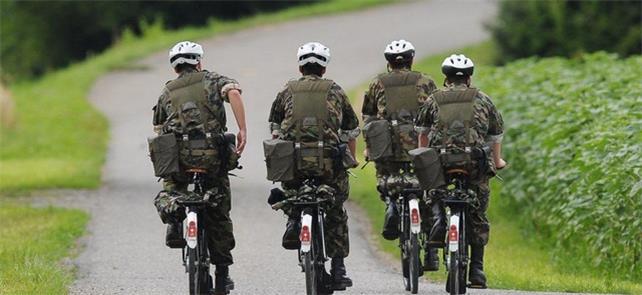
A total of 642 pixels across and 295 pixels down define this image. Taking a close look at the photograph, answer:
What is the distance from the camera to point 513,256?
57.2 feet

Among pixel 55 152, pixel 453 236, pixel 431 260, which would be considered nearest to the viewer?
pixel 453 236

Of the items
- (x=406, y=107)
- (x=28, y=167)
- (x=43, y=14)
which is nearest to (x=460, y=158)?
(x=406, y=107)

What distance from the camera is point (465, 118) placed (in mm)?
12719

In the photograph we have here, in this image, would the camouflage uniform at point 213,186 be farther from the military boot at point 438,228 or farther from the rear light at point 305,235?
the military boot at point 438,228

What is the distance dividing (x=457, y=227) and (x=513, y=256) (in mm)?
5041

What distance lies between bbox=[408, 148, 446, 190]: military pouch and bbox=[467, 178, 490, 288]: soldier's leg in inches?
14.2

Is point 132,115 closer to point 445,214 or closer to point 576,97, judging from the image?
point 576,97

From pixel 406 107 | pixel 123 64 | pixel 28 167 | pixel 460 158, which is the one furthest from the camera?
pixel 123 64

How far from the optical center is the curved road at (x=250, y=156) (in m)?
15.1

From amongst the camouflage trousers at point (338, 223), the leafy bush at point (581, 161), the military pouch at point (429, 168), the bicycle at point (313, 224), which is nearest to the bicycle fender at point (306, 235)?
the bicycle at point (313, 224)

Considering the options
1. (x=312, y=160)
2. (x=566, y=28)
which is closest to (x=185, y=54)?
(x=312, y=160)

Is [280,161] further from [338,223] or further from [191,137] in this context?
[338,223]

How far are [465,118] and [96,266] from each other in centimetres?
439

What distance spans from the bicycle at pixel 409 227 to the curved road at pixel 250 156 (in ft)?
0.99
